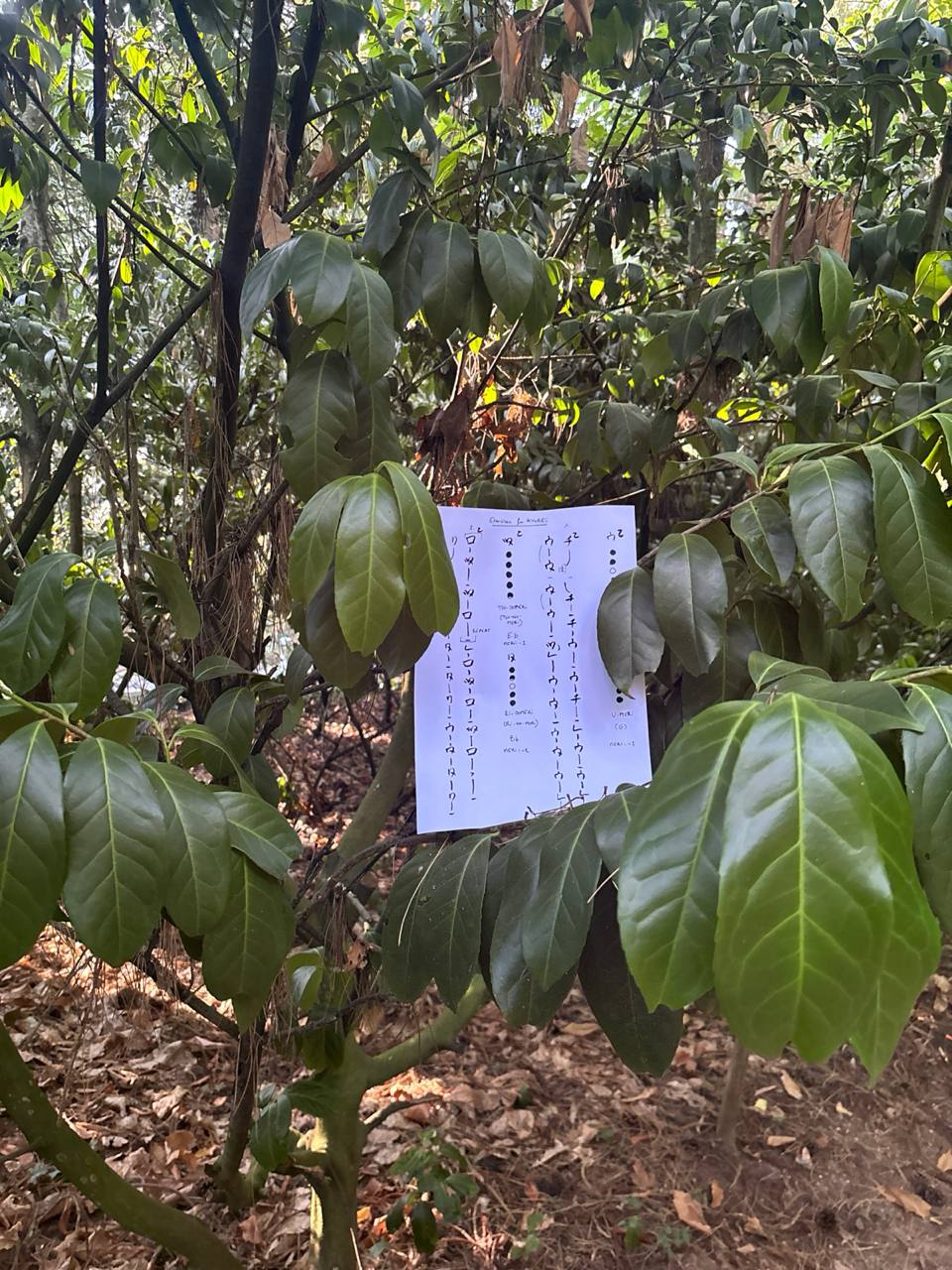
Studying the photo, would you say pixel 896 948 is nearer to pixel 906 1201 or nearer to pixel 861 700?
pixel 861 700

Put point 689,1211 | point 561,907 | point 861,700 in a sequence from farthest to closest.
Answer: point 689,1211
point 561,907
point 861,700

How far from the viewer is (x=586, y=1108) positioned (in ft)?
6.95

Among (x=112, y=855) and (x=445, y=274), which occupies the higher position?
(x=445, y=274)

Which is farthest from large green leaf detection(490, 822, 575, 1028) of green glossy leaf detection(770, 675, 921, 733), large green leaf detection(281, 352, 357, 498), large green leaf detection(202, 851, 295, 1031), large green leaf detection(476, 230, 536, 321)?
large green leaf detection(476, 230, 536, 321)

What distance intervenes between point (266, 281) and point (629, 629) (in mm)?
485

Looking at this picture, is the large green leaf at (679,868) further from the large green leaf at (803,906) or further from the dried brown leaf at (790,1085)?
the dried brown leaf at (790,1085)

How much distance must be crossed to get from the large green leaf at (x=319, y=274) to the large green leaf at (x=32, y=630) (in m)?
0.34

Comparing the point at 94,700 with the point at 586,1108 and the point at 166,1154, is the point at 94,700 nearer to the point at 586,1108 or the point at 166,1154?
the point at 166,1154

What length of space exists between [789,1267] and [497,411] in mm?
1764

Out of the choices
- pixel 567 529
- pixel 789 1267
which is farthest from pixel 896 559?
pixel 789 1267

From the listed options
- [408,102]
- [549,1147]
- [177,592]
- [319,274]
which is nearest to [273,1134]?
[177,592]

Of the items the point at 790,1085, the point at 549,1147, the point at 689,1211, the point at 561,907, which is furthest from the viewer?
the point at 790,1085

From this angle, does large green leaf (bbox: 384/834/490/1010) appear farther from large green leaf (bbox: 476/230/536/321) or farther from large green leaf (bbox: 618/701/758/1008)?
large green leaf (bbox: 476/230/536/321)

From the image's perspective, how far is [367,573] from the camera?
0.66 meters
